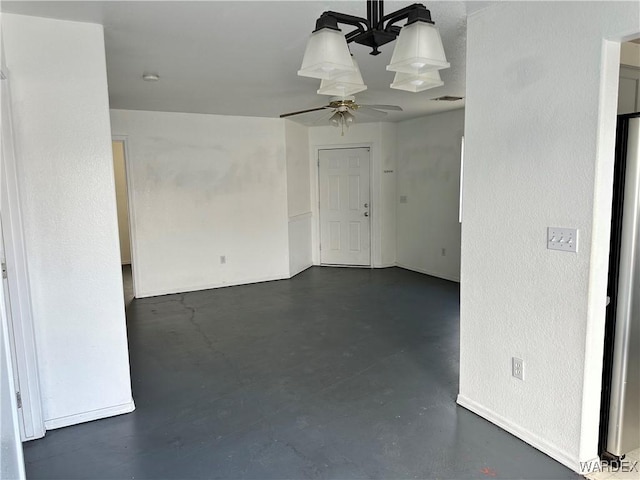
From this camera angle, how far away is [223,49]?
2855 mm

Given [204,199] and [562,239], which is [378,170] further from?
[562,239]

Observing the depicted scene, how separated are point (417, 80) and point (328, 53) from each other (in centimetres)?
36

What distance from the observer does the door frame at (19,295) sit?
7.25 ft

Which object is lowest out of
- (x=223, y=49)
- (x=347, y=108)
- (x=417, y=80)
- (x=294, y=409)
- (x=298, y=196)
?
(x=294, y=409)

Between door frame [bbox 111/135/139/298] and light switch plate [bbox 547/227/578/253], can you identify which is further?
door frame [bbox 111/135/139/298]

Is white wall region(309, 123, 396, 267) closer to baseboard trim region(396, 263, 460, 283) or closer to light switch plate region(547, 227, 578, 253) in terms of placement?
baseboard trim region(396, 263, 460, 283)

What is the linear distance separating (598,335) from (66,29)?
3.07m

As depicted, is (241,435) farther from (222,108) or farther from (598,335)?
(222,108)

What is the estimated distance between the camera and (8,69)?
224 cm

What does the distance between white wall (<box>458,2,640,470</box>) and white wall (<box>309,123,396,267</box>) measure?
4228mm

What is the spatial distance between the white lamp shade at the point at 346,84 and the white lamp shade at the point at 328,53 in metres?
0.10

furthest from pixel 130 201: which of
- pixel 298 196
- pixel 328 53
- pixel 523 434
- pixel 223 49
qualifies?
pixel 523 434

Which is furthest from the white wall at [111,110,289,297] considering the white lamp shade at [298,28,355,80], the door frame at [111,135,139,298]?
the white lamp shade at [298,28,355,80]

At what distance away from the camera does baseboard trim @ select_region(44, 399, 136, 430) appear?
8.16ft
